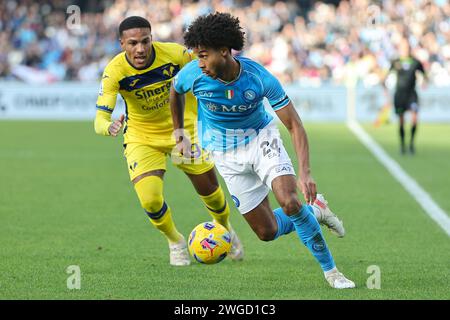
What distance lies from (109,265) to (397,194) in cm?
597

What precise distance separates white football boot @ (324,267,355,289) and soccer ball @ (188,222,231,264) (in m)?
1.11

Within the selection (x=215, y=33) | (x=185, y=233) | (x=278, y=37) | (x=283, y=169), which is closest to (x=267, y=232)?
(x=283, y=169)

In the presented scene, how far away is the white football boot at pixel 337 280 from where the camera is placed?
284 inches

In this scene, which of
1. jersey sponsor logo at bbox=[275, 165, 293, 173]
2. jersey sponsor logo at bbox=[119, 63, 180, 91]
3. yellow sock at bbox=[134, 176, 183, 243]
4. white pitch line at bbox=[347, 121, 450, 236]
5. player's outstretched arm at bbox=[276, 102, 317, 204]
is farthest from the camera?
white pitch line at bbox=[347, 121, 450, 236]

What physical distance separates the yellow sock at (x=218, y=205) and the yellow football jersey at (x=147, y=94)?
0.63 metres

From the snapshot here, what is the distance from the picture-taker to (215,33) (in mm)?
7035

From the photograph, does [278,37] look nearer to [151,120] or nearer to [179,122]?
[151,120]

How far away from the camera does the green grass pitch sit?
7270 millimetres

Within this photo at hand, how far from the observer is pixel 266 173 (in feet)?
24.4

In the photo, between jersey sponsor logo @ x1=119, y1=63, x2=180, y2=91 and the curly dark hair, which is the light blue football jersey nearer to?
the curly dark hair

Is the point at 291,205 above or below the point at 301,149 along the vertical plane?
below

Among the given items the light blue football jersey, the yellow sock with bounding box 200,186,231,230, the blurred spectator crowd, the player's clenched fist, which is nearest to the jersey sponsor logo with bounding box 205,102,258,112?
the light blue football jersey

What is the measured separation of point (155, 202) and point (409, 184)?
21.9ft
